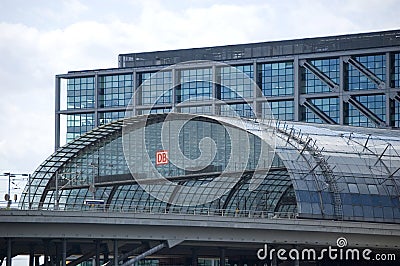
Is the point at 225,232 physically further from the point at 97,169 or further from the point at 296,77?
the point at 296,77

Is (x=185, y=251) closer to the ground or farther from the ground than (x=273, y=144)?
closer to the ground

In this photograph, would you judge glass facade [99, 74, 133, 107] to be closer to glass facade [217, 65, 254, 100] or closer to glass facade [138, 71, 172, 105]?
glass facade [138, 71, 172, 105]

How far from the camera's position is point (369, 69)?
165375 millimetres

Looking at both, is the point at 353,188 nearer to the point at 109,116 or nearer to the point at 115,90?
the point at 109,116

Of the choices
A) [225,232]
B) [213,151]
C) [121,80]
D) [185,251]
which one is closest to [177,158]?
[213,151]

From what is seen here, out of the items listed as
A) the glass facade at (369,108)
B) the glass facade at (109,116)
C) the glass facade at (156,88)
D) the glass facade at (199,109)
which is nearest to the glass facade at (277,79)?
the glass facade at (199,109)

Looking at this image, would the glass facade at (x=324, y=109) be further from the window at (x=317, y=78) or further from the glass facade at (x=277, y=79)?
the glass facade at (x=277, y=79)

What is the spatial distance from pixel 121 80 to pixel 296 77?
31113mm

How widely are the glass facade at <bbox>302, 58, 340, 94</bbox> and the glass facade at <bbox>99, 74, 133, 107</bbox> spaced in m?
30.3

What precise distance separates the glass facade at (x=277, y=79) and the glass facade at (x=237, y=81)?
2110 millimetres

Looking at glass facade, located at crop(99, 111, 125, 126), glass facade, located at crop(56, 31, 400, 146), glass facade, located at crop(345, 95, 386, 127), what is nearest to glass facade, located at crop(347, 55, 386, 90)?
glass facade, located at crop(56, 31, 400, 146)

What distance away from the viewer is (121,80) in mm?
182375

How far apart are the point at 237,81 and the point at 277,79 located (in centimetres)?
649

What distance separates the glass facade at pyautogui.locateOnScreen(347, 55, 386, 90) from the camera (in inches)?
6481
